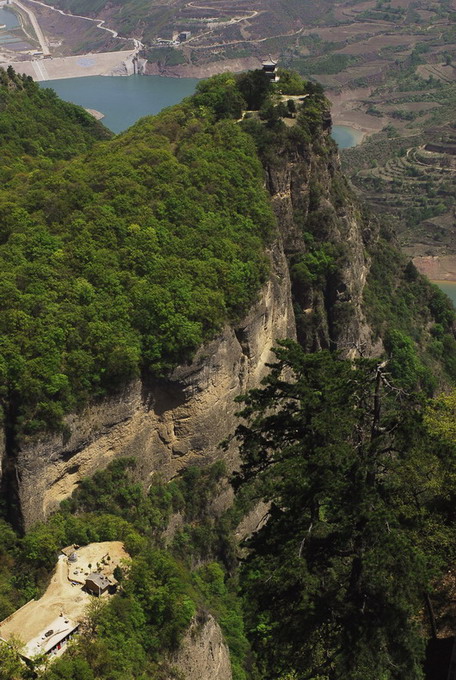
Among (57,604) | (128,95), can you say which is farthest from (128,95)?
(57,604)

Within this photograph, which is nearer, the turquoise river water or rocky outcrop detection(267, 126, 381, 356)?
rocky outcrop detection(267, 126, 381, 356)

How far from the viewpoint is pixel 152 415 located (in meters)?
29.8

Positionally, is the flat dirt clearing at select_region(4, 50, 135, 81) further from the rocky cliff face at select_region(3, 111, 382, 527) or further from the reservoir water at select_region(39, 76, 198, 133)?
the rocky cliff face at select_region(3, 111, 382, 527)

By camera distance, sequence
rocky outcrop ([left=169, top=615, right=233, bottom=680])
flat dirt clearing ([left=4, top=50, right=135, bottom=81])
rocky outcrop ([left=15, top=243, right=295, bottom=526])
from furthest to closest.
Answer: flat dirt clearing ([left=4, top=50, right=135, bottom=81])
rocky outcrop ([left=15, top=243, right=295, bottom=526])
rocky outcrop ([left=169, top=615, right=233, bottom=680])

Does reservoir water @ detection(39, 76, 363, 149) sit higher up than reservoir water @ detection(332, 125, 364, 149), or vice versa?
reservoir water @ detection(39, 76, 363, 149)

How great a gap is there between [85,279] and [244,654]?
14.1 meters

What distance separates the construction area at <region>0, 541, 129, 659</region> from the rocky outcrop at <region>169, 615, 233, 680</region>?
274cm

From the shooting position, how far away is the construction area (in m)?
19.9

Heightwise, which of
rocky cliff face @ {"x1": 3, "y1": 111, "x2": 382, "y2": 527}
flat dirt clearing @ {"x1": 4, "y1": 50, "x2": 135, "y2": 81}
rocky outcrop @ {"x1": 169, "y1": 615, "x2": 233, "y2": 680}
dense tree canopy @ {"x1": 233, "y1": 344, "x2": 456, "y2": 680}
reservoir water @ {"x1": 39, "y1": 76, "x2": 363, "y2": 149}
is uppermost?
dense tree canopy @ {"x1": 233, "y1": 344, "x2": 456, "y2": 680}

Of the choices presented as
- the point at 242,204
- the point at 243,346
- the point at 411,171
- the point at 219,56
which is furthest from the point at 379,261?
the point at 219,56

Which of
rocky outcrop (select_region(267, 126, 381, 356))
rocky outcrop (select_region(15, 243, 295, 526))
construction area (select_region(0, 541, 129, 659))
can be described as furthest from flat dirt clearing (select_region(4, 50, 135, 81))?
construction area (select_region(0, 541, 129, 659))

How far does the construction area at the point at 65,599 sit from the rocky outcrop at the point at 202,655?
2744 millimetres

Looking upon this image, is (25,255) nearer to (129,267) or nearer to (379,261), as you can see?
(129,267)

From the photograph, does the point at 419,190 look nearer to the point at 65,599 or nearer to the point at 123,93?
the point at 123,93
